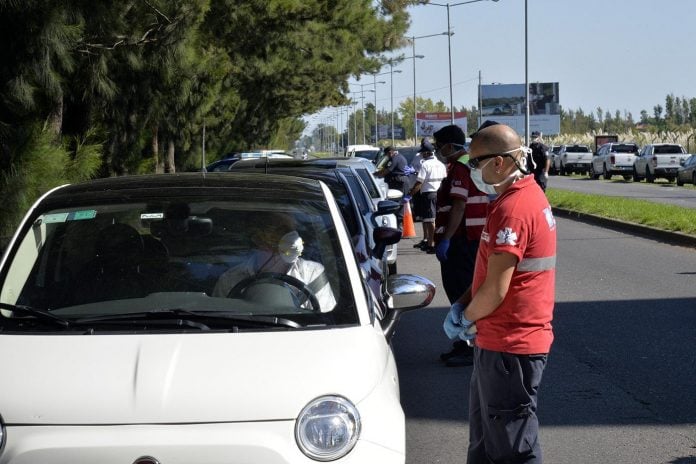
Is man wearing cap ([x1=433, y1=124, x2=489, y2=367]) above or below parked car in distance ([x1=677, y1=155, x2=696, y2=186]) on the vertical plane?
above

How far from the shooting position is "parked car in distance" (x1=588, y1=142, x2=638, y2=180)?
49.0m

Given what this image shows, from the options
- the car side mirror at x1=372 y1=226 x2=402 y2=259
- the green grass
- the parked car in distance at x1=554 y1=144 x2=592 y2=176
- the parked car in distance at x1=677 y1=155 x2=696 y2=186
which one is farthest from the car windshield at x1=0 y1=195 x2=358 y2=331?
the parked car in distance at x1=554 y1=144 x2=592 y2=176

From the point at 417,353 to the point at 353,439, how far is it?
5437mm

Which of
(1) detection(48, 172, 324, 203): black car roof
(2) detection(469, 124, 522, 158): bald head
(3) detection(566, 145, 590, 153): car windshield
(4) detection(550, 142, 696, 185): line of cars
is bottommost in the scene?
(4) detection(550, 142, 696, 185): line of cars

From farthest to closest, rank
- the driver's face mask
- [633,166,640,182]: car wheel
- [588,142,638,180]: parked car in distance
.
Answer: [588,142,638,180]: parked car in distance < [633,166,640,182]: car wheel < the driver's face mask

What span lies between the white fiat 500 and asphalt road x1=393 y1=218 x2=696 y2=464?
1739 mm

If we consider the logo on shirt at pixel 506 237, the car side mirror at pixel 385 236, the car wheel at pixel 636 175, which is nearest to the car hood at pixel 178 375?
the logo on shirt at pixel 506 237

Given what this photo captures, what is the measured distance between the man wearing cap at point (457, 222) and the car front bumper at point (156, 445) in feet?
15.0

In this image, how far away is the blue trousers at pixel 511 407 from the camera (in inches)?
170

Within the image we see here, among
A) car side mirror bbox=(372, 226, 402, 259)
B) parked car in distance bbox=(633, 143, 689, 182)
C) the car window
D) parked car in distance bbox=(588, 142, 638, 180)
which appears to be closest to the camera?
car side mirror bbox=(372, 226, 402, 259)

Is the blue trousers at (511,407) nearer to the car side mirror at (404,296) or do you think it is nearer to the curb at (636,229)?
the car side mirror at (404,296)

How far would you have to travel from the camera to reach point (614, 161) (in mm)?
49219

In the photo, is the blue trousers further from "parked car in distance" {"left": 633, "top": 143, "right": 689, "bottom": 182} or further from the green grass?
"parked car in distance" {"left": 633, "top": 143, "right": 689, "bottom": 182}

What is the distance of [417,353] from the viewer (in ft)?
29.9
